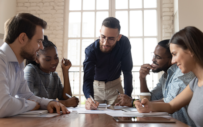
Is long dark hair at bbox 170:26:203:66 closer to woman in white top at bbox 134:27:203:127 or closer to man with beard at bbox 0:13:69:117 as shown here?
woman in white top at bbox 134:27:203:127

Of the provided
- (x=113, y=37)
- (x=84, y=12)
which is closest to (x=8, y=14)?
(x=84, y=12)

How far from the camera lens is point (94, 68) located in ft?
6.38

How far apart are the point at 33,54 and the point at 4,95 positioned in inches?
14.3

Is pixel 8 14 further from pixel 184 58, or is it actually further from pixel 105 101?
pixel 184 58

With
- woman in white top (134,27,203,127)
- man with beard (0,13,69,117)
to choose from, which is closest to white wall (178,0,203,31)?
woman in white top (134,27,203,127)

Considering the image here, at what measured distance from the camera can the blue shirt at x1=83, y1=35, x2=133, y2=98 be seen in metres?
1.95

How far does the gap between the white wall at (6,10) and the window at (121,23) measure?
1.19m

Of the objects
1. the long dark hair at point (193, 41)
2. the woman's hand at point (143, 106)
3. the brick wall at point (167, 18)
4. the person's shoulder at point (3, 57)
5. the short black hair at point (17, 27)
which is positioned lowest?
the woman's hand at point (143, 106)

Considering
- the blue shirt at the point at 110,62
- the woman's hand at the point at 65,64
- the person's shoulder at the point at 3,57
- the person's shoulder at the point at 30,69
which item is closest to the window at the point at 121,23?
the blue shirt at the point at 110,62

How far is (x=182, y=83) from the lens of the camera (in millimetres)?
1341

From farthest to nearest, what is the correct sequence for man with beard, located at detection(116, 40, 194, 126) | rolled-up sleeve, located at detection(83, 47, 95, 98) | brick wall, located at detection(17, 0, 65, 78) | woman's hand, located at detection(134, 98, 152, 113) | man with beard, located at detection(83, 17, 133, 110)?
brick wall, located at detection(17, 0, 65, 78), man with beard, located at detection(83, 17, 133, 110), rolled-up sleeve, located at detection(83, 47, 95, 98), man with beard, located at detection(116, 40, 194, 126), woman's hand, located at detection(134, 98, 152, 113)

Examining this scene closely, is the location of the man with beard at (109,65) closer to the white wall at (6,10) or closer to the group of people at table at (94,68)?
the group of people at table at (94,68)

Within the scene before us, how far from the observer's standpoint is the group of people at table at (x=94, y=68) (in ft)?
3.58

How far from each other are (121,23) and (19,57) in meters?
3.22
